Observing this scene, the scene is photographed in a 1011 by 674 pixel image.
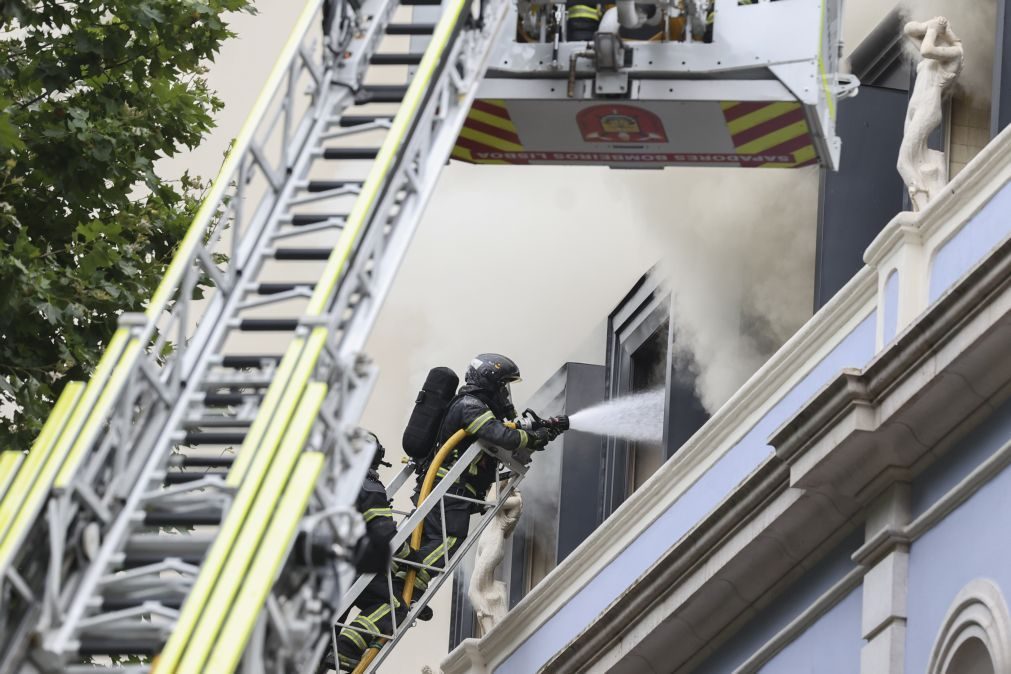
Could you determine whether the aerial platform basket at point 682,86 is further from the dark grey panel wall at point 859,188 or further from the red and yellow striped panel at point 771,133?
the dark grey panel wall at point 859,188

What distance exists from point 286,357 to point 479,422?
305 inches

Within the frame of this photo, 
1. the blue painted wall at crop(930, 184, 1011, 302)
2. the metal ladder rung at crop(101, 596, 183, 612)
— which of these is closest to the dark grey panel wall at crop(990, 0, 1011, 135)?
the blue painted wall at crop(930, 184, 1011, 302)

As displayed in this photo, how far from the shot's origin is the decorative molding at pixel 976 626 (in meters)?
10.5

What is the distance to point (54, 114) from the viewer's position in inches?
489

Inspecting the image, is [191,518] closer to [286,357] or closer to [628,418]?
[286,357]

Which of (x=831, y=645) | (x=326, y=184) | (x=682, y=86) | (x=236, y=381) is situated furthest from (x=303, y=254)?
(x=831, y=645)

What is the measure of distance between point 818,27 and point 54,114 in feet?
15.0

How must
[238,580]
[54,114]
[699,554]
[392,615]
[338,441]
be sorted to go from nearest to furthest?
1. [238,580]
2. [338,441]
3. [54,114]
4. [699,554]
5. [392,615]

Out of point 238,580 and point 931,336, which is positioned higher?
point 931,336

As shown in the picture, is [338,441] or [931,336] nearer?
[338,441]

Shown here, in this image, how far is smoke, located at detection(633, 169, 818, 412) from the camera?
17.1 meters

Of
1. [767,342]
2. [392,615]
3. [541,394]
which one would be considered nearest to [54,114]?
[392,615]

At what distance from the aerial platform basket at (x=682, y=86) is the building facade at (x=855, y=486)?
39.2 inches

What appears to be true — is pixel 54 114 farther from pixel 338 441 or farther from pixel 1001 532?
pixel 1001 532
